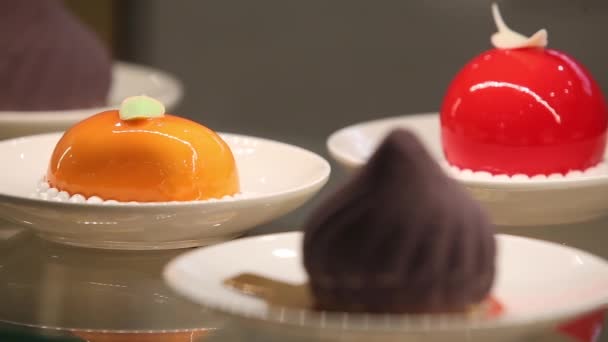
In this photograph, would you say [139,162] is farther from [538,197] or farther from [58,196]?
[538,197]

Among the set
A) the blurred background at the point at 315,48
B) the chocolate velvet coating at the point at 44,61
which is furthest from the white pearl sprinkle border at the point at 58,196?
the blurred background at the point at 315,48

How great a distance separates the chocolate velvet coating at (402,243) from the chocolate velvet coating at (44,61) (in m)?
0.74

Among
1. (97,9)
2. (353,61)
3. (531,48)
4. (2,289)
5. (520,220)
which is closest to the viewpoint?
(2,289)

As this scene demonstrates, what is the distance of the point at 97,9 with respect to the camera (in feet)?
6.46

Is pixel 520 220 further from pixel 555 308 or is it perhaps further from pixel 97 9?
pixel 97 9

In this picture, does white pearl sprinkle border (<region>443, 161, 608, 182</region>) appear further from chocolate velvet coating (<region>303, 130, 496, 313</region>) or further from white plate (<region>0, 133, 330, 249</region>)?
chocolate velvet coating (<region>303, 130, 496, 313</region>)

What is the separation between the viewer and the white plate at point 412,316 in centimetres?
60

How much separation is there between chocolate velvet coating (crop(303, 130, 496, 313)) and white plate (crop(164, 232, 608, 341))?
16 mm

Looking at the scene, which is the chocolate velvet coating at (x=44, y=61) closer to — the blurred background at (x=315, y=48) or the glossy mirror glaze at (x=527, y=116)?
the blurred background at (x=315, y=48)

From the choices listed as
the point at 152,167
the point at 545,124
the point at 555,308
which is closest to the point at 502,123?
the point at 545,124

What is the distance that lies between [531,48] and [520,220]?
0.20 metres

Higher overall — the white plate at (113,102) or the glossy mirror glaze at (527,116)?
the glossy mirror glaze at (527,116)

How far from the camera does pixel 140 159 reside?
0.93m

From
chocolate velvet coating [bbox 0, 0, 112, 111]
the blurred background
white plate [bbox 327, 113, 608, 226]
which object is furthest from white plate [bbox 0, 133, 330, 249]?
the blurred background
